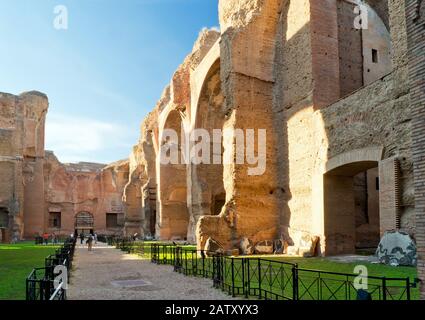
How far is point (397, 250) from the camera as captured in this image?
36.7 ft

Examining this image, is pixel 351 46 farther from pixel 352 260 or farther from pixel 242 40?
pixel 352 260

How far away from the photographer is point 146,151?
130ft

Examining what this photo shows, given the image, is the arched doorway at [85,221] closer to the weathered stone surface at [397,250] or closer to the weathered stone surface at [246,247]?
the weathered stone surface at [246,247]

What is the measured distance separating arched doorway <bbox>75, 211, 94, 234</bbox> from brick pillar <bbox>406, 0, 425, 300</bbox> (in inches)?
1858

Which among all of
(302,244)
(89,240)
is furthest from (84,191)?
(302,244)

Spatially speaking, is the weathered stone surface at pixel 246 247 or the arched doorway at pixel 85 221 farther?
the arched doorway at pixel 85 221

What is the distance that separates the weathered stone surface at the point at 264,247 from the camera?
1694cm

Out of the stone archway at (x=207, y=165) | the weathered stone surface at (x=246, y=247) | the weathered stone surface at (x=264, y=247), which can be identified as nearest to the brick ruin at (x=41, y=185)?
the stone archway at (x=207, y=165)

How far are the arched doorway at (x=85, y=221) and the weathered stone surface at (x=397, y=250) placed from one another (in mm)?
42325

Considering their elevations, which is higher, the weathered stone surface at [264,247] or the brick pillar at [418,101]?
the brick pillar at [418,101]

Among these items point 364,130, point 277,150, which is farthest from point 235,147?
point 364,130

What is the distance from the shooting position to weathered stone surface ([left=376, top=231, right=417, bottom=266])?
10953 millimetres

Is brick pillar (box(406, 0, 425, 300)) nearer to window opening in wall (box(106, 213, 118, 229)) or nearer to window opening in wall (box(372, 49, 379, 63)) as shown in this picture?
window opening in wall (box(372, 49, 379, 63))

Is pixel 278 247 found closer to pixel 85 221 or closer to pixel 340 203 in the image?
pixel 340 203
